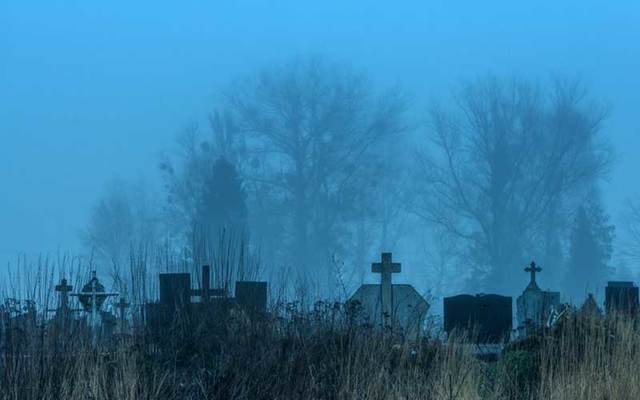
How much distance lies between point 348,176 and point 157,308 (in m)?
44.3

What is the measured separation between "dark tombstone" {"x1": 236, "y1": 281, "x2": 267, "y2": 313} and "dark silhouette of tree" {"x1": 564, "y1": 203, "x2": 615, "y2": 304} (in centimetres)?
3881

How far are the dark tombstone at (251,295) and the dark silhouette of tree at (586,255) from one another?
38.8m

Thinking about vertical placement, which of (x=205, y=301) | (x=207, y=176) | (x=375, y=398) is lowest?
(x=375, y=398)

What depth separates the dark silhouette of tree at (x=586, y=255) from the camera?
169ft

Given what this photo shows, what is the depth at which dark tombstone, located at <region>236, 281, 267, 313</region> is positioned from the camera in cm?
1229

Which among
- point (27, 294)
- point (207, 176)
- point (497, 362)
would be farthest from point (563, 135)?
point (27, 294)

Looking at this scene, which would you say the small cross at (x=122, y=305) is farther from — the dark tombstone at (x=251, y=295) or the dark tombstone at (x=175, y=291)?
the dark tombstone at (x=251, y=295)

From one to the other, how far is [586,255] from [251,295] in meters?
41.0

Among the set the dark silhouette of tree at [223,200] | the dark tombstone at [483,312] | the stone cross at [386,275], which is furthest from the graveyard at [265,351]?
the dark silhouette of tree at [223,200]

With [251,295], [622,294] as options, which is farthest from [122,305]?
[622,294]

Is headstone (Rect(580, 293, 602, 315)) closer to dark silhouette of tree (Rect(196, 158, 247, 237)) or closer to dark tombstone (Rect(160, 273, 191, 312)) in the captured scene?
dark tombstone (Rect(160, 273, 191, 312))

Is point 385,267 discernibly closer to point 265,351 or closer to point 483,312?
point 483,312

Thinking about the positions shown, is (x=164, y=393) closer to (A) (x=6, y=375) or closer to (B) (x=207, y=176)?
(A) (x=6, y=375)

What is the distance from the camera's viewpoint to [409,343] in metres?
11.9
